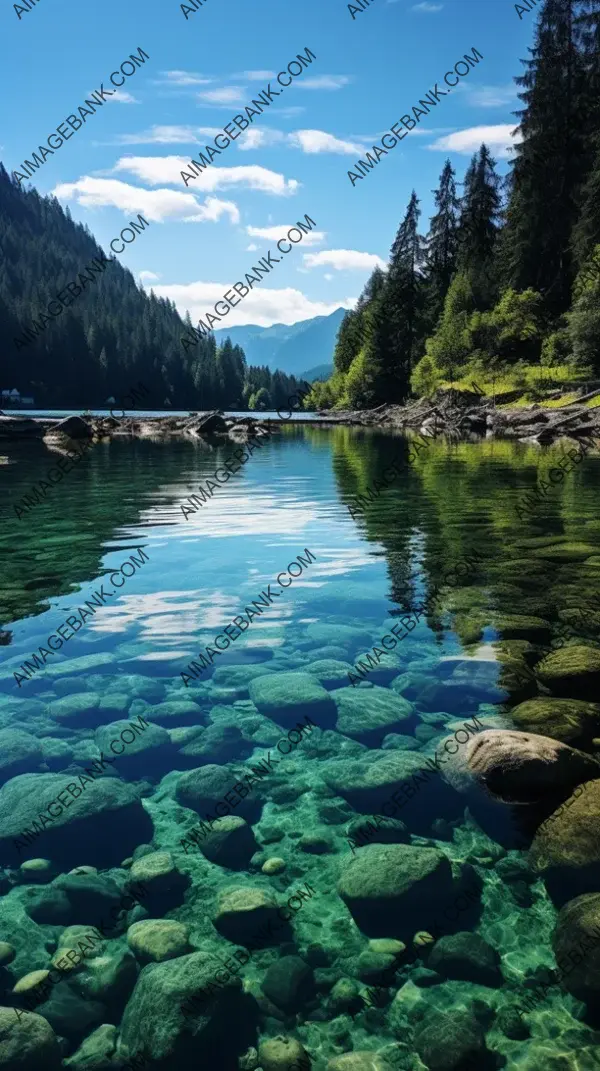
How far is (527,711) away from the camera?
763cm

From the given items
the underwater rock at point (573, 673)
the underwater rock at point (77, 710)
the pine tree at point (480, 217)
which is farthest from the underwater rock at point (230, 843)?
the pine tree at point (480, 217)

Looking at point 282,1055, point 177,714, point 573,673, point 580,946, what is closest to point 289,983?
point 282,1055

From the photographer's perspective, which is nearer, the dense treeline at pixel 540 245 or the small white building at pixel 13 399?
the dense treeline at pixel 540 245

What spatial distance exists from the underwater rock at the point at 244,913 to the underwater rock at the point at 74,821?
1114 mm

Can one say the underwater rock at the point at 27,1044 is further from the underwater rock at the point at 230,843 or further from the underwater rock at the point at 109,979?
the underwater rock at the point at 230,843

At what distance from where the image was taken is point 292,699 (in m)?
8.39

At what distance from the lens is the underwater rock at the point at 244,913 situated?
4863 mm

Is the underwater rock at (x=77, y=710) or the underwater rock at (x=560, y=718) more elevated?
the underwater rock at (x=560, y=718)

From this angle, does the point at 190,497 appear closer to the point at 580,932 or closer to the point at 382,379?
the point at 580,932

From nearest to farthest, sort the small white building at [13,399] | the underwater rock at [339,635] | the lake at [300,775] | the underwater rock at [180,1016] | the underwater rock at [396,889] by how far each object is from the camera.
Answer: the underwater rock at [180,1016], the lake at [300,775], the underwater rock at [396,889], the underwater rock at [339,635], the small white building at [13,399]

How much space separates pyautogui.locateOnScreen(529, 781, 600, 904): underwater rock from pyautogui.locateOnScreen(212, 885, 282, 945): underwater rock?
7.05 ft

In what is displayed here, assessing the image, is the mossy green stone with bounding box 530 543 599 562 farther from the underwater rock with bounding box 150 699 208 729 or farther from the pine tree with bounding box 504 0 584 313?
the pine tree with bounding box 504 0 584 313

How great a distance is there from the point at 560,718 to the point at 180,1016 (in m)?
4.96

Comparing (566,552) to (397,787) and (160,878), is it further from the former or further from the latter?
(160,878)
